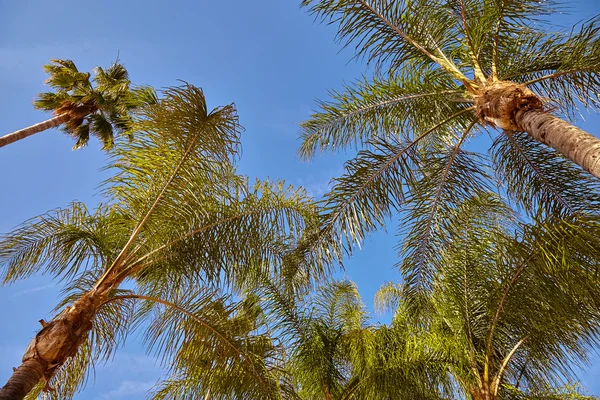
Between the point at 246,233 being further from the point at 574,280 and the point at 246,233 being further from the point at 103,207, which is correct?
the point at 574,280

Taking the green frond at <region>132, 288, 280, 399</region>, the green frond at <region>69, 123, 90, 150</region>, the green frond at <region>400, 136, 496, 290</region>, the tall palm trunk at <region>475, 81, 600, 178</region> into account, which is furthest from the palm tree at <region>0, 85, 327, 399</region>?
the green frond at <region>69, 123, 90, 150</region>

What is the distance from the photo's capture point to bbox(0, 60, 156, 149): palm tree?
1080cm

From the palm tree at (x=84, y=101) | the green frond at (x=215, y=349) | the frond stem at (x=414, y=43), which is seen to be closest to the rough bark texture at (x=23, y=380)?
the green frond at (x=215, y=349)

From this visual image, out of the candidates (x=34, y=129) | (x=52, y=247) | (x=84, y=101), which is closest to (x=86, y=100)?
(x=84, y=101)

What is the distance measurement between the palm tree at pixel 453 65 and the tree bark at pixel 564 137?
0.97ft

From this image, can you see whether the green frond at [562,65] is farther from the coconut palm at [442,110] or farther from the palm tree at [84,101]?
the palm tree at [84,101]

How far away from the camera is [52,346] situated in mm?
4398

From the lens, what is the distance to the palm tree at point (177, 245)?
5215 mm

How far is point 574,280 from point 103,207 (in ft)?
18.8

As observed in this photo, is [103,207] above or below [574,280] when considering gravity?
above

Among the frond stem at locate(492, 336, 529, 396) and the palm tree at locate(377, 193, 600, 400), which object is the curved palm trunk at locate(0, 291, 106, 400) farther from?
the frond stem at locate(492, 336, 529, 396)

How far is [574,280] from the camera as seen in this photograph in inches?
142

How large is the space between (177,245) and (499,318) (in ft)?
14.0

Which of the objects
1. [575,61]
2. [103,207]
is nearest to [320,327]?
[103,207]
